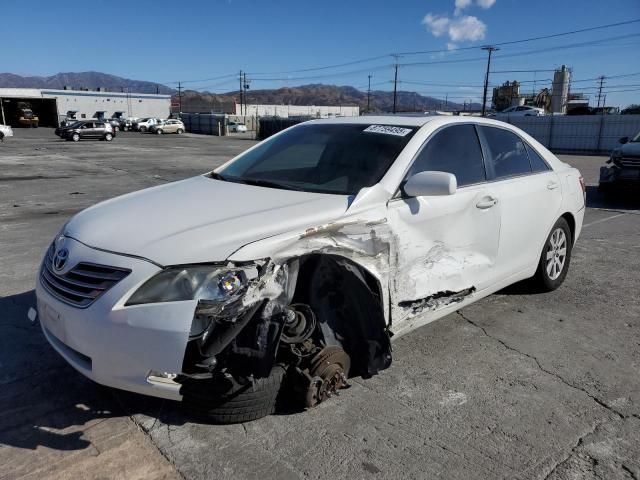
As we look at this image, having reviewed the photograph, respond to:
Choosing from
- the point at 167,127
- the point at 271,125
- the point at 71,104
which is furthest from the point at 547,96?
the point at 71,104

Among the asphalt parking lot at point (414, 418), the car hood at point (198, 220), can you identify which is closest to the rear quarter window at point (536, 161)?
the asphalt parking lot at point (414, 418)

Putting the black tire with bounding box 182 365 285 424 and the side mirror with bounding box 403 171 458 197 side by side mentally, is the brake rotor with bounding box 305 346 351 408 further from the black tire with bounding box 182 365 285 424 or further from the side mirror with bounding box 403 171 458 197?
the side mirror with bounding box 403 171 458 197

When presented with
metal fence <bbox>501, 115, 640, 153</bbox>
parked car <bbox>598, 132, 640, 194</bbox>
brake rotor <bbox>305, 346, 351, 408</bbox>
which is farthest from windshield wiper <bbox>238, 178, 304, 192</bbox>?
metal fence <bbox>501, 115, 640, 153</bbox>

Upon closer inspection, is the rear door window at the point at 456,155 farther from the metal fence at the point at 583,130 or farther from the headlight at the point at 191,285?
the metal fence at the point at 583,130

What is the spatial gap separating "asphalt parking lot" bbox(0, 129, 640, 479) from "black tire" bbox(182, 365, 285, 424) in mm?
103

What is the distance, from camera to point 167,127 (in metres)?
56.2

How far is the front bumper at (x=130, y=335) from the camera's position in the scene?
239cm

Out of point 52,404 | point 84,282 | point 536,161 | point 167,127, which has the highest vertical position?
point 167,127

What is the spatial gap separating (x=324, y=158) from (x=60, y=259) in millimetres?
1869

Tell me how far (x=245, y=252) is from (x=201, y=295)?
29cm

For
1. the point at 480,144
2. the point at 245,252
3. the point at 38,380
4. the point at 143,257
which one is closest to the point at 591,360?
the point at 480,144

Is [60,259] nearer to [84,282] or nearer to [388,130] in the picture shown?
[84,282]

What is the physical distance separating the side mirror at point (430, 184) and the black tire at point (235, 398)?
1.33 meters

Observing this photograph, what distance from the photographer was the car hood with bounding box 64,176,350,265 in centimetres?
253
